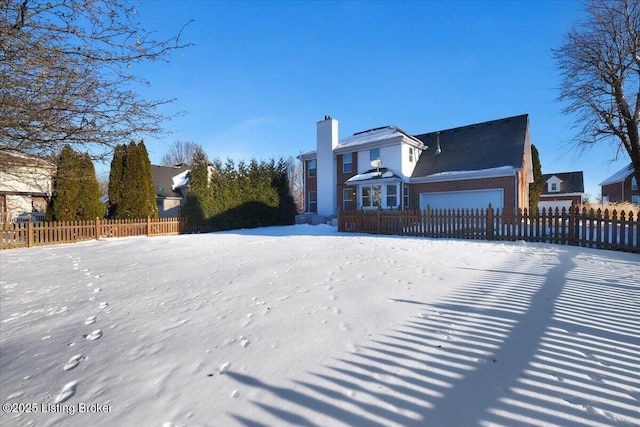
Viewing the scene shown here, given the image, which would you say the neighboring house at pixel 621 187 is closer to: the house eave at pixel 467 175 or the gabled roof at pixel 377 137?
the house eave at pixel 467 175

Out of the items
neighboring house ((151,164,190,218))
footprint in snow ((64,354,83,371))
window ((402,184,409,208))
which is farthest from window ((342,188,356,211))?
footprint in snow ((64,354,83,371))

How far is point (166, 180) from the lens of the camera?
111ft

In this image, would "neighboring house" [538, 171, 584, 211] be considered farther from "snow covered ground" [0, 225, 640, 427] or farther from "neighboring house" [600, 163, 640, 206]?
"snow covered ground" [0, 225, 640, 427]

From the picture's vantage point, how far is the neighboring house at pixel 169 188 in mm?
31000

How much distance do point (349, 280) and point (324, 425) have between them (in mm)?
3476

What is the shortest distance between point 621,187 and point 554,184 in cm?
714

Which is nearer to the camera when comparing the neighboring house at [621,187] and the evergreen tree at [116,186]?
the evergreen tree at [116,186]

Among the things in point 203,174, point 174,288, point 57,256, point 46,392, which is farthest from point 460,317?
point 203,174

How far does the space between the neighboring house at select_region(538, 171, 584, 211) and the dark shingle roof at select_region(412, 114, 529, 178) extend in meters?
28.2

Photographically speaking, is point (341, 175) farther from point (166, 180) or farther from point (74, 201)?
point (166, 180)

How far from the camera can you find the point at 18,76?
10.2 feet

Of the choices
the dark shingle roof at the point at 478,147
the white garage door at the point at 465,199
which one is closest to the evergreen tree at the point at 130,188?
the dark shingle roof at the point at 478,147

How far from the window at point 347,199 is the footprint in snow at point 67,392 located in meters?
20.5

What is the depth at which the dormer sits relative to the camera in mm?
44094
